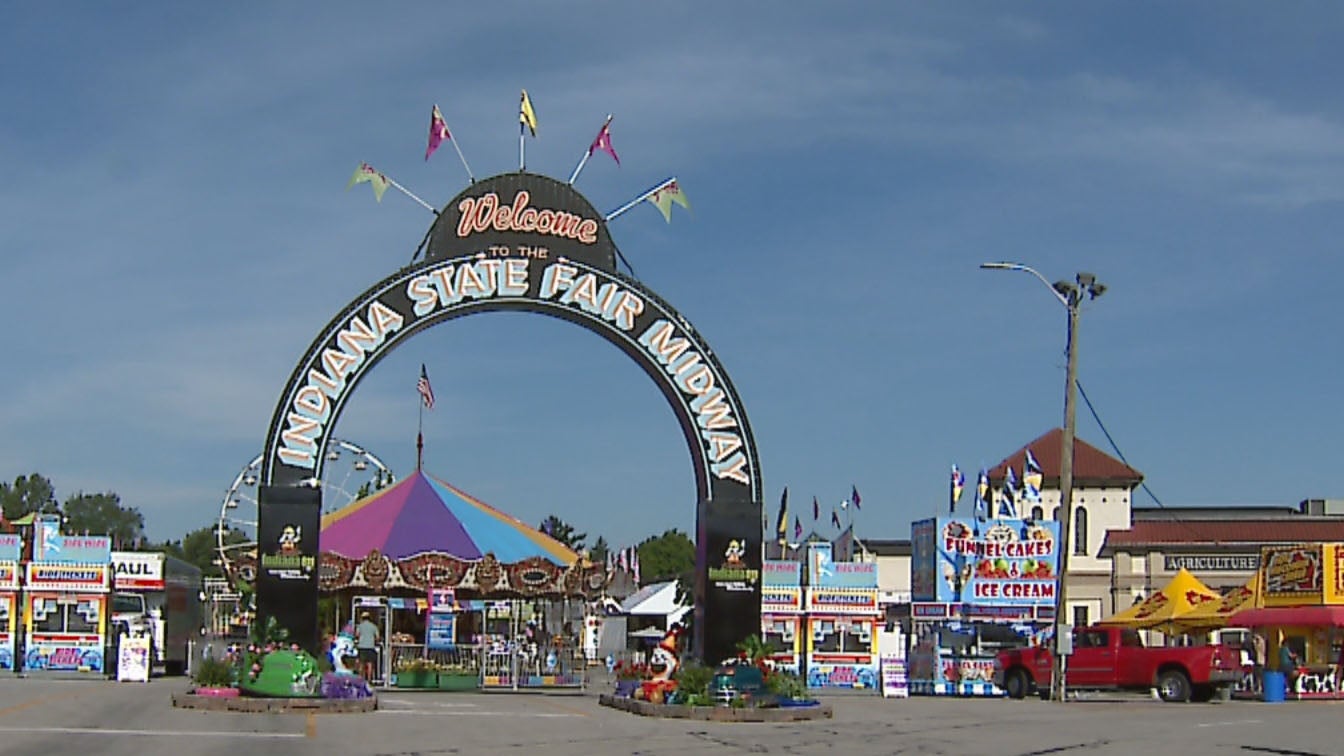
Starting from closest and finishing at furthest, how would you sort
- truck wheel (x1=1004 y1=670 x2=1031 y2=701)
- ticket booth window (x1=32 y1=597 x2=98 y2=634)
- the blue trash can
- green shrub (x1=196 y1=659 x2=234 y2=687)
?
green shrub (x1=196 y1=659 x2=234 y2=687) < the blue trash can < truck wheel (x1=1004 y1=670 x2=1031 y2=701) < ticket booth window (x1=32 y1=597 x2=98 y2=634)

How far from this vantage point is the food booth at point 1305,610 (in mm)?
40656

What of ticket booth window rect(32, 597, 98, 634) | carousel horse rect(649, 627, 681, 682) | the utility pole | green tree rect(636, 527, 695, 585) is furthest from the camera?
green tree rect(636, 527, 695, 585)

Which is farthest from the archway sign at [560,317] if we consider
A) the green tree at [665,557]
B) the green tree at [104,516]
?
the green tree at [104,516]

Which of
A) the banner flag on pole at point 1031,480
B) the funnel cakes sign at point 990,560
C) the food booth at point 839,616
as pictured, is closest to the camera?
the food booth at point 839,616

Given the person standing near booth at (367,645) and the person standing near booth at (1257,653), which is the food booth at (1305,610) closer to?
the person standing near booth at (1257,653)

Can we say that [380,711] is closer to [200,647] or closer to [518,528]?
[200,647]

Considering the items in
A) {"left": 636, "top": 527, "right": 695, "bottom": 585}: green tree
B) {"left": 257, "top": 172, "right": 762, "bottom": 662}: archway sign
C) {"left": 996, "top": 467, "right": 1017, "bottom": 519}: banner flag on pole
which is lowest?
{"left": 636, "top": 527, "right": 695, "bottom": 585}: green tree

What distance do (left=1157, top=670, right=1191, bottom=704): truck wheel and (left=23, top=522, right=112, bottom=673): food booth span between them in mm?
26079

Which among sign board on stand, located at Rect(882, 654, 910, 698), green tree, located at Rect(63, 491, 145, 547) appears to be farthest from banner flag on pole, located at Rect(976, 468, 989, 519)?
green tree, located at Rect(63, 491, 145, 547)

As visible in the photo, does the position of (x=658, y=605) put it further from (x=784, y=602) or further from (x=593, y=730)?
(x=593, y=730)

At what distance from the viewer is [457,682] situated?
38.1 meters

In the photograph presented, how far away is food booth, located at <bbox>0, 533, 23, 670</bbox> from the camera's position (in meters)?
40.8

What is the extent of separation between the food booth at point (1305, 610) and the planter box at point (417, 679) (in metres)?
20.7

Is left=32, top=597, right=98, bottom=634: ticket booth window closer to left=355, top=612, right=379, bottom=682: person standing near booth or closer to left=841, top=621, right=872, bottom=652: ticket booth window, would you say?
left=355, top=612, right=379, bottom=682: person standing near booth
